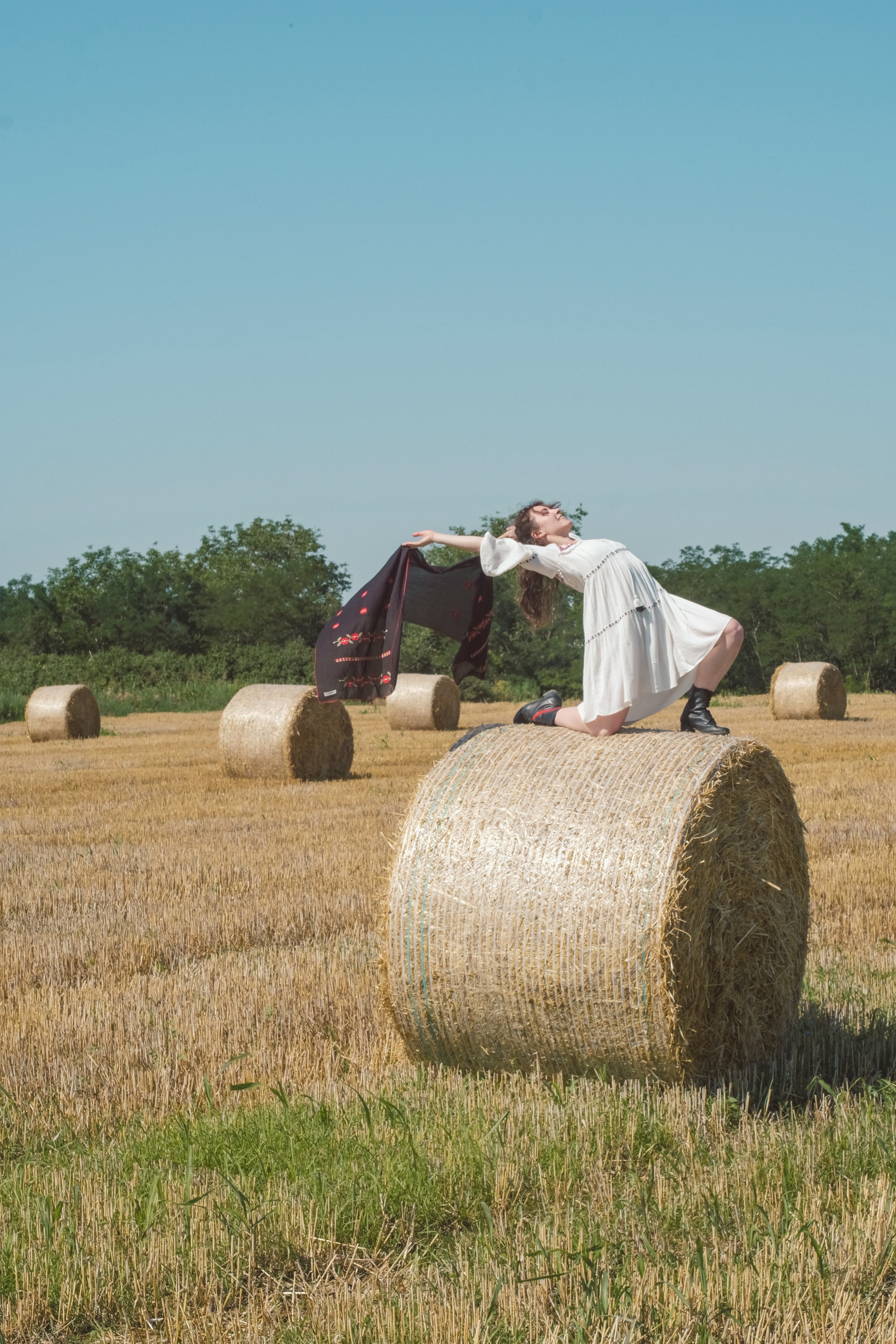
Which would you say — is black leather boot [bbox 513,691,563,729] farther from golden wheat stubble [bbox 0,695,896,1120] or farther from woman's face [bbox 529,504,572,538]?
golden wheat stubble [bbox 0,695,896,1120]

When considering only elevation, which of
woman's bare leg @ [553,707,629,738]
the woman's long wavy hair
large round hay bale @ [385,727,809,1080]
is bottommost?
large round hay bale @ [385,727,809,1080]

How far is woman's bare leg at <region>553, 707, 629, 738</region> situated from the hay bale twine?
432 inches

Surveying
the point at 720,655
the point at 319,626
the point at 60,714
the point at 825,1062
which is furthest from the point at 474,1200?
the point at 319,626

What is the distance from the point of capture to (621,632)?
5.40 m

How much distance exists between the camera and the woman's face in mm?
5738

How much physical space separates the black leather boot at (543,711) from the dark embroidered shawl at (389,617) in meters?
0.35

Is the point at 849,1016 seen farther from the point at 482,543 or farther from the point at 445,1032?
the point at 482,543

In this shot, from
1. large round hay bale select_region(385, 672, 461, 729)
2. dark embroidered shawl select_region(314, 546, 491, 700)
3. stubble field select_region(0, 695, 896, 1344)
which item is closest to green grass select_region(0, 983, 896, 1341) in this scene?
stubble field select_region(0, 695, 896, 1344)

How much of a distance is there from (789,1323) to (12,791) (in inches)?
553

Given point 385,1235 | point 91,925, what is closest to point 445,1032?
point 385,1235

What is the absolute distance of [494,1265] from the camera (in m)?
3.17

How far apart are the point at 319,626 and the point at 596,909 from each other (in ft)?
164

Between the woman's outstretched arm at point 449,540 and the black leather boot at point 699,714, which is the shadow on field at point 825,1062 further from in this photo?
the woman's outstretched arm at point 449,540

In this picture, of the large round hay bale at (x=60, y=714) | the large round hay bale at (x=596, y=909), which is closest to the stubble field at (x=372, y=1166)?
the large round hay bale at (x=596, y=909)
